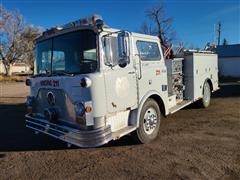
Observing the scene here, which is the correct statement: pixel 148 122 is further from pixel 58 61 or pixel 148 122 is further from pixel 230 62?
pixel 230 62

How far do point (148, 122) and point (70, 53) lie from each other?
2275 mm

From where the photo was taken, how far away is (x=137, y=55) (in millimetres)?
5785

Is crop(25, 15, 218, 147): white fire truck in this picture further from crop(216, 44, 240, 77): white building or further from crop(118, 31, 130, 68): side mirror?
crop(216, 44, 240, 77): white building

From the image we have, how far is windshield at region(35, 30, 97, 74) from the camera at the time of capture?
4949 mm

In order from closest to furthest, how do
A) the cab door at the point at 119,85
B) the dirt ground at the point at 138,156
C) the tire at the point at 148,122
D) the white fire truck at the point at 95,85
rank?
1. the dirt ground at the point at 138,156
2. the white fire truck at the point at 95,85
3. the cab door at the point at 119,85
4. the tire at the point at 148,122

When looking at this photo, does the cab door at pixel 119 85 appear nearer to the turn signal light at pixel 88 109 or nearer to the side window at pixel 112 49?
the side window at pixel 112 49

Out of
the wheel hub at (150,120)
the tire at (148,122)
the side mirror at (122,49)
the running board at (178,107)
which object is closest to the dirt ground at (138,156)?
the tire at (148,122)

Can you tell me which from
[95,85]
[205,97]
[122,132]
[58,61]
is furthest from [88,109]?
[205,97]

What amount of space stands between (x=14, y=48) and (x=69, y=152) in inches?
1923

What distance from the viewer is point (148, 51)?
6270mm

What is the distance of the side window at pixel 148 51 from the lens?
5967 millimetres

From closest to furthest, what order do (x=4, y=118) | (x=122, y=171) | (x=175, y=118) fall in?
1. (x=122, y=171)
2. (x=175, y=118)
3. (x=4, y=118)

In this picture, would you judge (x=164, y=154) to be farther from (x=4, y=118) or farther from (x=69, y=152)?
(x=4, y=118)

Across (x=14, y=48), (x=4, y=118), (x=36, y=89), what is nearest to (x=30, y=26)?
(x=14, y=48)
